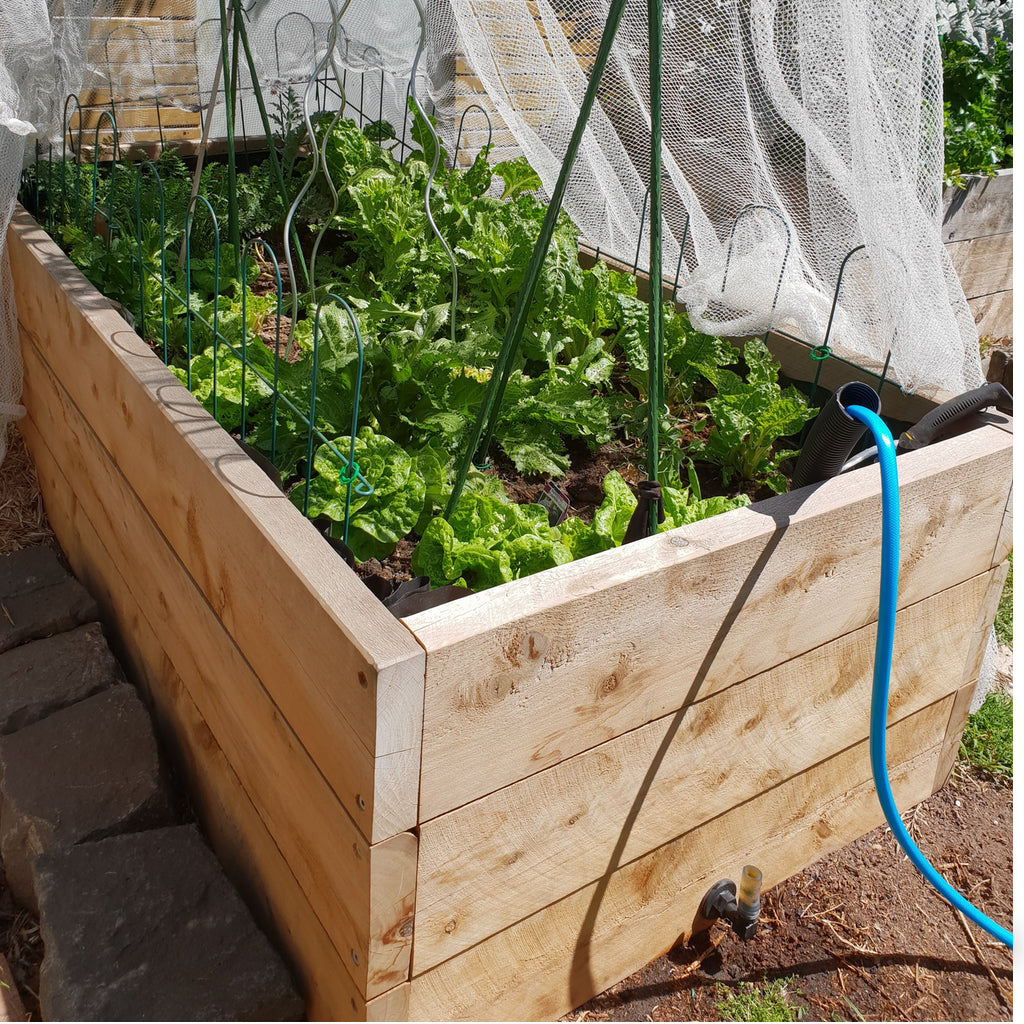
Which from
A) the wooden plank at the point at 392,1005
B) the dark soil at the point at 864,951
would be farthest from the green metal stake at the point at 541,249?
the dark soil at the point at 864,951

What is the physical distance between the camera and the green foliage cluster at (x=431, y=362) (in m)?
1.69

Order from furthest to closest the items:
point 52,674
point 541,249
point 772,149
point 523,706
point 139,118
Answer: point 139,118 < point 52,674 < point 772,149 < point 541,249 < point 523,706

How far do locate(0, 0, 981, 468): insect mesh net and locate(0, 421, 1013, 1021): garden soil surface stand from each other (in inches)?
39.1

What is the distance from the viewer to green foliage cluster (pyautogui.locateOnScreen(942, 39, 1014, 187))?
15.7 ft

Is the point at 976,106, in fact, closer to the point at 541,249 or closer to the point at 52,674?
the point at 541,249

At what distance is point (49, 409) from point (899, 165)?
2.13 m

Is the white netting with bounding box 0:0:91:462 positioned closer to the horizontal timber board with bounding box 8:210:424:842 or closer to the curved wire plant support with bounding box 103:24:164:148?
the curved wire plant support with bounding box 103:24:164:148

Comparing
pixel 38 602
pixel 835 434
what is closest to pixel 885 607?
pixel 835 434

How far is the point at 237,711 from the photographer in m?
1.61

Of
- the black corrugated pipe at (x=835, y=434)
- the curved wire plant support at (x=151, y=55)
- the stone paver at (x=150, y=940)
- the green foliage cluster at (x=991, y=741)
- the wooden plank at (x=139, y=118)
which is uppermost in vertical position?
the curved wire plant support at (x=151, y=55)

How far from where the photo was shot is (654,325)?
1490 mm

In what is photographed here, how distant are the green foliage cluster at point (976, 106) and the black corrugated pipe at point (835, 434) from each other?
3.75 m

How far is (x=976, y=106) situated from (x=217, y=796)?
16.9 ft

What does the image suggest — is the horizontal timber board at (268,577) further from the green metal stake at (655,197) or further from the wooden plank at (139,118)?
the wooden plank at (139,118)
